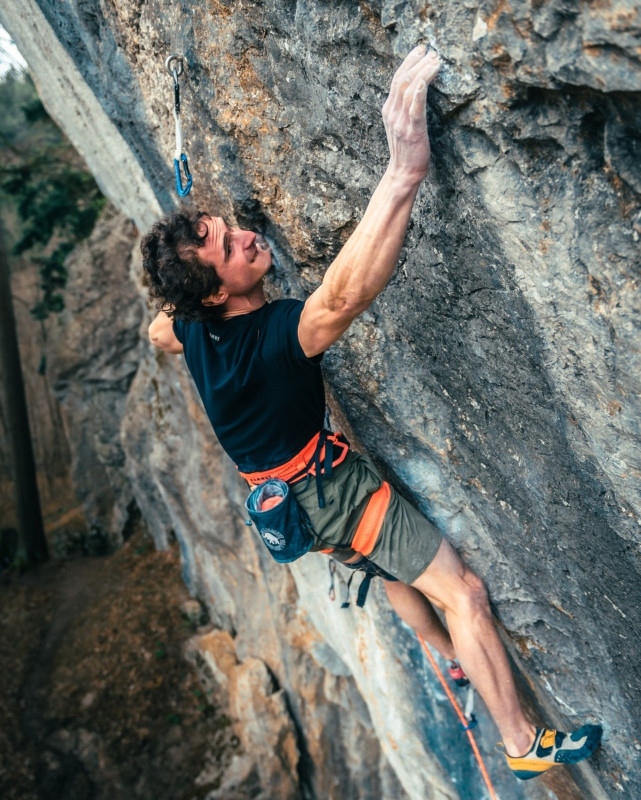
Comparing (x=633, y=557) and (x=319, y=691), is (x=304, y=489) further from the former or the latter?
(x=319, y=691)

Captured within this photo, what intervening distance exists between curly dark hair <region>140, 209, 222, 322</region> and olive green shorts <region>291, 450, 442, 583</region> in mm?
1009

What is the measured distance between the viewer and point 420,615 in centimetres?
385

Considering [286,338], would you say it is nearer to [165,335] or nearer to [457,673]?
[165,335]

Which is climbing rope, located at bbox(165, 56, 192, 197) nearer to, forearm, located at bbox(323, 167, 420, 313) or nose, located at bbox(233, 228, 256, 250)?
nose, located at bbox(233, 228, 256, 250)

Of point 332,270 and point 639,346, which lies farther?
point 332,270

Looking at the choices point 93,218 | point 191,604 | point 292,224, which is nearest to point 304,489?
point 292,224

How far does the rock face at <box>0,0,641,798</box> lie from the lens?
182cm

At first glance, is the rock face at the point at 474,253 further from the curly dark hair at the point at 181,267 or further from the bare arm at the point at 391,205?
the curly dark hair at the point at 181,267

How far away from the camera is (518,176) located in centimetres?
198

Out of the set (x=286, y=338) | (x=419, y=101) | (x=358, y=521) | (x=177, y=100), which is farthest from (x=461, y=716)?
(x=177, y=100)

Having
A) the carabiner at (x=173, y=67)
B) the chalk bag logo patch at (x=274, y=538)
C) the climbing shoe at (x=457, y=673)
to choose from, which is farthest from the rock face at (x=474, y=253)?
the chalk bag logo patch at (x=274, y=538)

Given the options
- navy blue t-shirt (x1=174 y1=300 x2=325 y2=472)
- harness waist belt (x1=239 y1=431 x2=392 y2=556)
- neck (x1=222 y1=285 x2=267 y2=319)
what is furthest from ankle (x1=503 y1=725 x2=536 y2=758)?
neck (x1=222 y1=285 x2=267 y2=319)

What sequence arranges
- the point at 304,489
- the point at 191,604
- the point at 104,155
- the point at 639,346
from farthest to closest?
1. the point at 191,604
2. the point at 104,155
3. the point at 304,489
4. the point at 639,346

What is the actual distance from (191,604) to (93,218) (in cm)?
743
